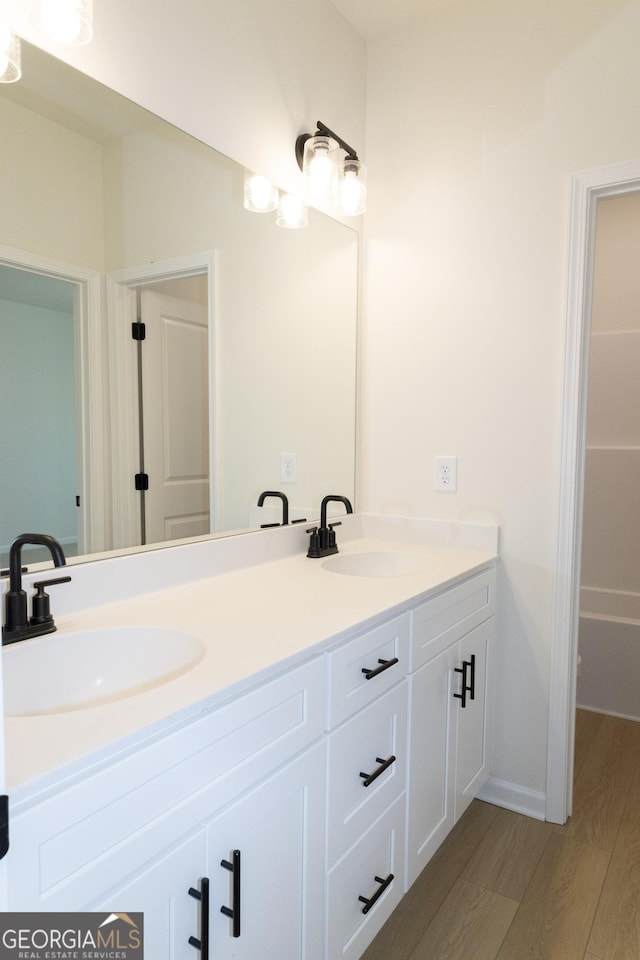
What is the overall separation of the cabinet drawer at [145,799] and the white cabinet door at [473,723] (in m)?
0.86

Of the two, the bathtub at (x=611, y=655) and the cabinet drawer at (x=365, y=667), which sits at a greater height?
the cabinet drawer at (x=365, y=667)

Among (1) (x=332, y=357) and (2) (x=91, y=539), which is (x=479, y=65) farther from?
(2) (x=91, y=539)

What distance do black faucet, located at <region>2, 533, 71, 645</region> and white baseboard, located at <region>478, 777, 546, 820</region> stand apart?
1613mm

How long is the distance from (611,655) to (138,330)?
95.9 inches

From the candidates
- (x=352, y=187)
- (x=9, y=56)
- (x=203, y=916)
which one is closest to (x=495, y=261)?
(x=352, y=187)

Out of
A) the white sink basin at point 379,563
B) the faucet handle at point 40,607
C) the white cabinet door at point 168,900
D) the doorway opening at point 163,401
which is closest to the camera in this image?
the white cabinet door at point 168,900

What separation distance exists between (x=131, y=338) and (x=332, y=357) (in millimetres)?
890

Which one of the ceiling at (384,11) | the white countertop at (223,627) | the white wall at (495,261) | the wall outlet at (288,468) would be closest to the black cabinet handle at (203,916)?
the white countertop at (223,627)

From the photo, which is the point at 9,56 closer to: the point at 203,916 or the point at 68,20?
the point at 68,20

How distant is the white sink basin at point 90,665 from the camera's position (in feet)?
3.37

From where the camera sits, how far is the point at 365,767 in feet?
4.22

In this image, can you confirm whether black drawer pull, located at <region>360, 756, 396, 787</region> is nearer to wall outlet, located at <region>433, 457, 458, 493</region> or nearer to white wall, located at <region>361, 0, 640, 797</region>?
white wall, located at <region>361, 0, 640, 797</region>

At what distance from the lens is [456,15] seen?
2.00 metres

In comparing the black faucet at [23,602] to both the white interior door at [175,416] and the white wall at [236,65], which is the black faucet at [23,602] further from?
the white wall at [236,65]
